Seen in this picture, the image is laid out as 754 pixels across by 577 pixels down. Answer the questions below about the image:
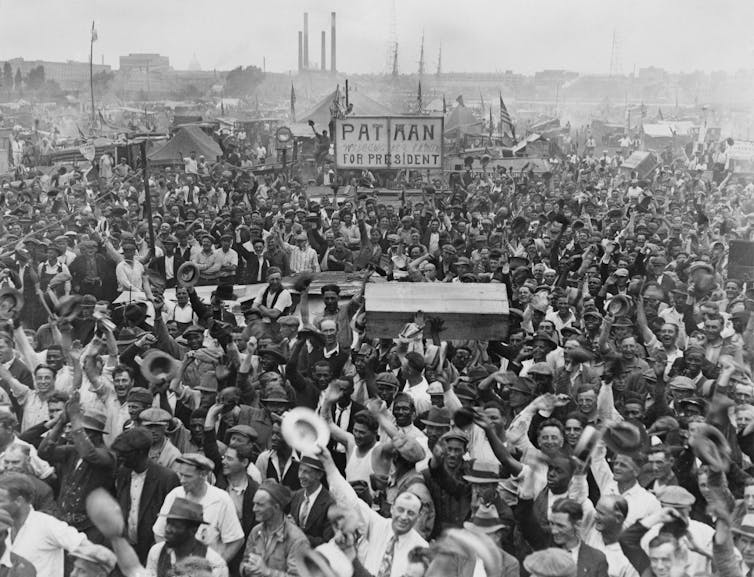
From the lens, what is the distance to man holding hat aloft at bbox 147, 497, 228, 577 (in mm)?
4938

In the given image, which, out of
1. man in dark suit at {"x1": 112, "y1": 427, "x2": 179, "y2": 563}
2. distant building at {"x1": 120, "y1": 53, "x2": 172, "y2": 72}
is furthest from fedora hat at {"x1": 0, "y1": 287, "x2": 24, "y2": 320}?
distant building at {"x1": 120, "y1": 53, "x2": 172, "y2": 72}

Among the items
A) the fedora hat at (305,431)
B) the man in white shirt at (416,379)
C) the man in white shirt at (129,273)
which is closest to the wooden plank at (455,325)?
the man in white shirt at (416,379)

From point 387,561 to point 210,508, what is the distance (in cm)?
96

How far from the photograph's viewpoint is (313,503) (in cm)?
555

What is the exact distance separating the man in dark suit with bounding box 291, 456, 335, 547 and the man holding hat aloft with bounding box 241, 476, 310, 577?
1.00ft

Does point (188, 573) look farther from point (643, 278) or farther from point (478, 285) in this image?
point (643, 278)

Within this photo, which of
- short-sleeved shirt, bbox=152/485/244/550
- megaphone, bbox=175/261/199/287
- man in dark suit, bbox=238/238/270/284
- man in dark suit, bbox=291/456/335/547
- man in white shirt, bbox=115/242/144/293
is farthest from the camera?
man in dark suit, bbox=238/238/270/284

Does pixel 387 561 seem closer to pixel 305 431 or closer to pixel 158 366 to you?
pixel 305 431

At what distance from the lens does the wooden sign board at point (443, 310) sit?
29.6 ft

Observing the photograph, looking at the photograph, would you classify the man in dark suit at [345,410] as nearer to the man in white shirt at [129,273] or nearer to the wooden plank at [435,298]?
the wooden plank at [435,298]

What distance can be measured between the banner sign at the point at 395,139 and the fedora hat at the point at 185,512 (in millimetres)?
15074

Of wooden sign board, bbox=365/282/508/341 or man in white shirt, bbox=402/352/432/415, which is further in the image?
wooden sign board, bbox=365/282/508/341

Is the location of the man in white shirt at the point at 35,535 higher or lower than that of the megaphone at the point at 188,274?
lower

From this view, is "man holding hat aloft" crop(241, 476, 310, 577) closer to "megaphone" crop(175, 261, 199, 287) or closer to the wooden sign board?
the wooden sign board
